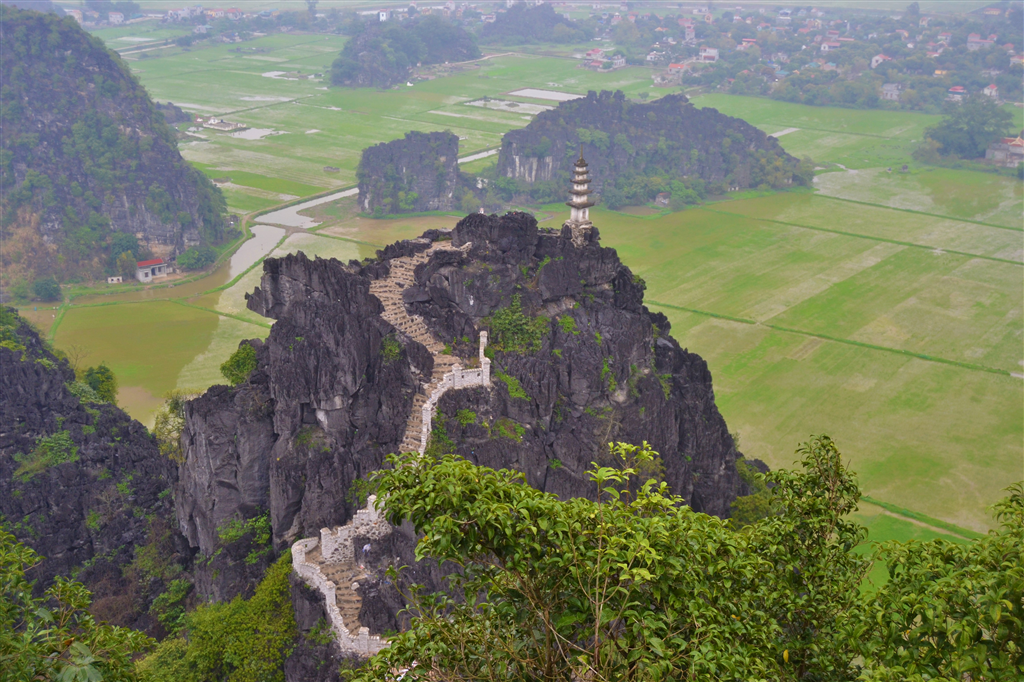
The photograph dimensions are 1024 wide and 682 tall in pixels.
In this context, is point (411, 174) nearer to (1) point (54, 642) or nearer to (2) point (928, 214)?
(2) point (928, 214)

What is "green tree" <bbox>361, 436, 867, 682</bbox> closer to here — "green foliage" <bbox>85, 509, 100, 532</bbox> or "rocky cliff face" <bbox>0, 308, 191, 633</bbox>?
"rocky cliff face" <bbox>0, 308, 191, 633</bbox>

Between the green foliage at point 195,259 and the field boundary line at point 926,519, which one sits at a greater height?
the green foliage at point 195,259

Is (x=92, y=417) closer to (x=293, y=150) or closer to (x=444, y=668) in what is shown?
(x=444, y=668)

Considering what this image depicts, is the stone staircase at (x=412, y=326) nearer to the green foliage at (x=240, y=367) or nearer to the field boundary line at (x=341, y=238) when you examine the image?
the green foliage at (x=240, y=367)

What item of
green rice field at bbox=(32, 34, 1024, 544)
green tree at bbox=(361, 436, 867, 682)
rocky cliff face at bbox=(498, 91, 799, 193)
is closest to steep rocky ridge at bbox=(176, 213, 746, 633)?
green rice field at bbox=(32, 34, 1024, 544)

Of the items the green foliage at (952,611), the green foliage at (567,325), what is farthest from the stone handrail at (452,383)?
the green foliage at (952,611)

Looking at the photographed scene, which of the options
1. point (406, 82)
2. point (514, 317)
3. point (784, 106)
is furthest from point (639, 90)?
point (514, 317)
